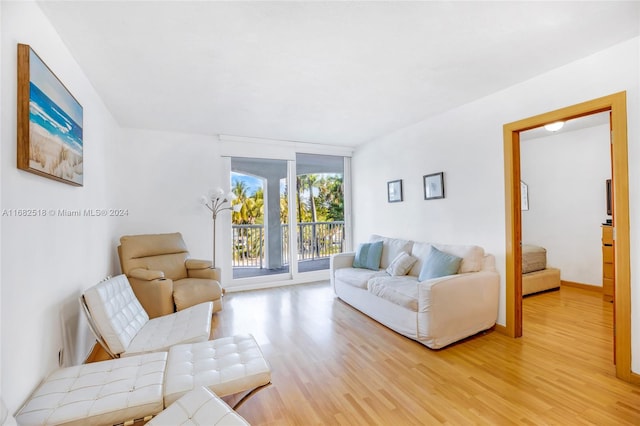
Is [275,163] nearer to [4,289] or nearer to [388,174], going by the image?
[388,174]

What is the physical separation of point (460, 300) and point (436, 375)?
770 millimetres

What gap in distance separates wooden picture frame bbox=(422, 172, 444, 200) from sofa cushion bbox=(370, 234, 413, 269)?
2.22ft

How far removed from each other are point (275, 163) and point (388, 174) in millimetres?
1969

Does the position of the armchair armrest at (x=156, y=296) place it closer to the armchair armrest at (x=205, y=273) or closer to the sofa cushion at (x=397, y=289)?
the armchair armrest at (x=205, y=273)

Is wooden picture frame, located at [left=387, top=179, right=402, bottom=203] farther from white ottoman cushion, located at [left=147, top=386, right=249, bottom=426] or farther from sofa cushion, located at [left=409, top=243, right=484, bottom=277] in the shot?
white ottoman cushion, located at [left=147, top=386, right=249, bottom=426]

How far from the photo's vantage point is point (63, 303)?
6.48 feet

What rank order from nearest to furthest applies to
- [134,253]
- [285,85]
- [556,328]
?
[285,85]
[556,328]
[134,253]

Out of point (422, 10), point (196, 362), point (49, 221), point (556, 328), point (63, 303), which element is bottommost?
point (556, 328)

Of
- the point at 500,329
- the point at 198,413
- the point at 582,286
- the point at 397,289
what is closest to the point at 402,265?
the point at 397,289

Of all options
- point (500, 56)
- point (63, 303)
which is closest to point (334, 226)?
point (500, 56)

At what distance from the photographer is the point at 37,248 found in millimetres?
1636

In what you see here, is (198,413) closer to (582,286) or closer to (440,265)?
(440,265)

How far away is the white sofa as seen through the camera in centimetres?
254

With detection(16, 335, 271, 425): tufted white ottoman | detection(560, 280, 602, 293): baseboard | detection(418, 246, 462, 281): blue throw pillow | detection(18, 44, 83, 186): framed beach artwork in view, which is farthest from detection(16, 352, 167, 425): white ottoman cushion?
detection(560, 280, 602, 293): baseboard
